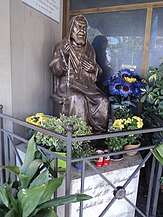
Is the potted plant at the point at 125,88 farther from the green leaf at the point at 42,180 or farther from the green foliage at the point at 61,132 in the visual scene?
the green leaf at the point at 42,180

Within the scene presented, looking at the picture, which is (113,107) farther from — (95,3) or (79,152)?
(95,3)

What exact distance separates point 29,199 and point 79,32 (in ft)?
4.41

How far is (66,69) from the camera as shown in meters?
1.81

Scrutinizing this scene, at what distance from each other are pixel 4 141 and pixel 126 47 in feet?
5.05

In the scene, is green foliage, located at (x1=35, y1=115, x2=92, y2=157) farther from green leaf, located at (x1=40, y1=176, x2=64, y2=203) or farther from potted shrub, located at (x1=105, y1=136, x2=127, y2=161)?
green leaf, located at (x1=40, y1=176, x2=64, y2=203)

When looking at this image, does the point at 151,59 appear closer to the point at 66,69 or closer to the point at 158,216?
the point at 66,69

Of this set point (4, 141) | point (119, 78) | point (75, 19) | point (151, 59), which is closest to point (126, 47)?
point (151, 59)

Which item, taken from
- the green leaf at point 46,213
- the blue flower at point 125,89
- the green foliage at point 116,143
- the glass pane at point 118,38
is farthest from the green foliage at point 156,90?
the green leaf at point 46,213

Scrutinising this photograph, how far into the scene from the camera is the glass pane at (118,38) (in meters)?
2.20

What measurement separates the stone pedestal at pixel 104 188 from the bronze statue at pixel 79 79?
39 centimetres

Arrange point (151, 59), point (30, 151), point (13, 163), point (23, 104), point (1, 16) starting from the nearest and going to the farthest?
point (30, 151), point (1, 16), point (13, 163), point (23, 104), point (151, 59)

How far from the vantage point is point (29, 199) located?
0.79 meters

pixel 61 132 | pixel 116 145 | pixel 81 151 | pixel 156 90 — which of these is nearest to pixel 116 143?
pixel 116 145

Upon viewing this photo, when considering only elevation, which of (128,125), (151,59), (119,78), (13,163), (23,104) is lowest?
(13,163)
